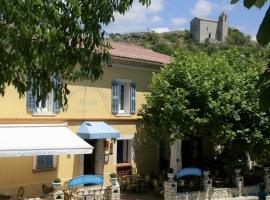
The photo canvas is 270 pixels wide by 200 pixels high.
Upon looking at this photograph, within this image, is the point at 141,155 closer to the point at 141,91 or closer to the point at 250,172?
the point at 141,91

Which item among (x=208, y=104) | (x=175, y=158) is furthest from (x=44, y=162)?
(x=208, y=104)

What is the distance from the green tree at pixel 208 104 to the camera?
24.1 metres

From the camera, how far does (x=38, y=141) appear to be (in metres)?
21.2

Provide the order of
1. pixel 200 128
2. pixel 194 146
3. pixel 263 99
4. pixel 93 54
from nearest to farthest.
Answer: pixel 263 99 < pixel 93 54 < pixel 200 128 < pixel 194 146

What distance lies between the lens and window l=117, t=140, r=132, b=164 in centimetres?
2823

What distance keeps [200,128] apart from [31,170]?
869cm

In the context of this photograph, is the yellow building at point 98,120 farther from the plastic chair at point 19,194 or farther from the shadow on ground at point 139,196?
the shadow on ground at point 139,196

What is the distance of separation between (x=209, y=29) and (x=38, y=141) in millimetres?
170780

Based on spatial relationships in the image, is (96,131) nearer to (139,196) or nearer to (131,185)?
(131,185)

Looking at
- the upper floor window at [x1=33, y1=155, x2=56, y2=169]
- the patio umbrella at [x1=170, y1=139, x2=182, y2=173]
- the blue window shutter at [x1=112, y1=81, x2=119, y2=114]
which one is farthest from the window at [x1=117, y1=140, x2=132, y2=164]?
the upper floor window at [x1=33, y1=155, x2=56, y2=169]

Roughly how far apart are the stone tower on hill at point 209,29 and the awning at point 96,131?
506 ft

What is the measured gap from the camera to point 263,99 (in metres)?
2.15

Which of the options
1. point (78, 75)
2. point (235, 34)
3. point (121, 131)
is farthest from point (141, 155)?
point (235, 34)

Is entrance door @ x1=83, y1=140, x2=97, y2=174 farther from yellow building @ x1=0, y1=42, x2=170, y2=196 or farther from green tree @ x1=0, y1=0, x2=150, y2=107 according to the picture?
green tree @ x1=0, y1=0, x2=150, y2=107
